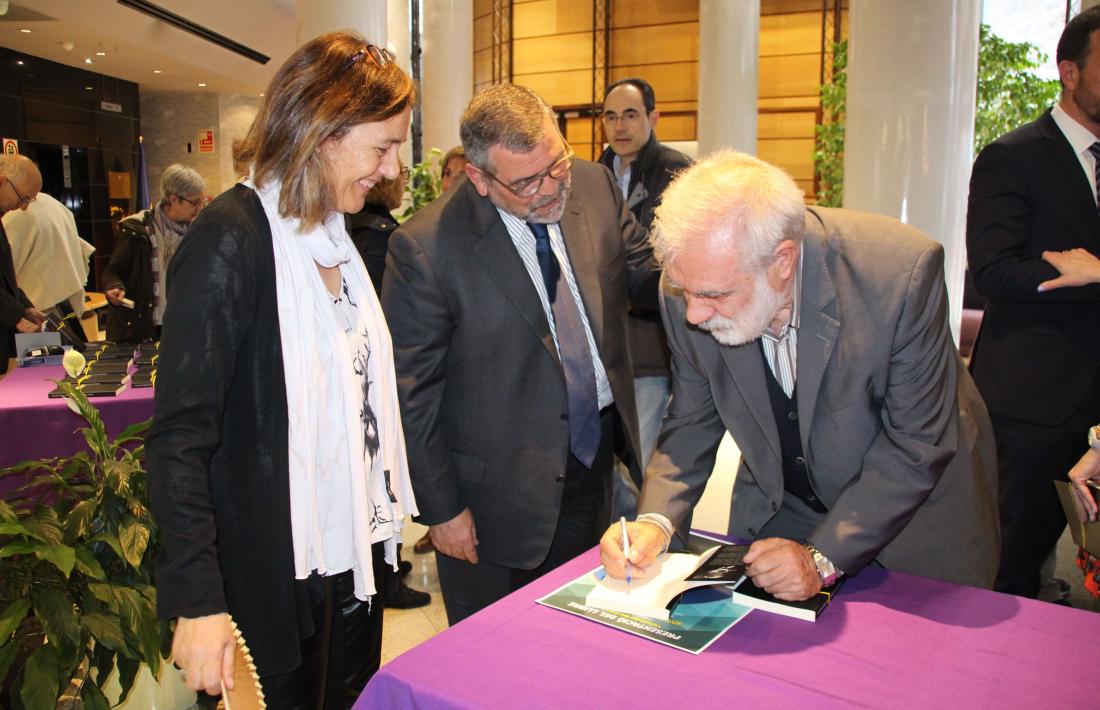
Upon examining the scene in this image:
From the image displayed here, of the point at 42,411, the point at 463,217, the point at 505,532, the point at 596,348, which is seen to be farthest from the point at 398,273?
the point at 42,411

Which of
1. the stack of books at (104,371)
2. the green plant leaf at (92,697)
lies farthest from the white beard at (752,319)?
the stack of books at (104,371)

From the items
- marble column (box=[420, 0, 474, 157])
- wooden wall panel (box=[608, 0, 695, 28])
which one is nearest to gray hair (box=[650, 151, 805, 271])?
marble column (box=[420, 0, 474, 157])

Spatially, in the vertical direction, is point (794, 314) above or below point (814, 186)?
below

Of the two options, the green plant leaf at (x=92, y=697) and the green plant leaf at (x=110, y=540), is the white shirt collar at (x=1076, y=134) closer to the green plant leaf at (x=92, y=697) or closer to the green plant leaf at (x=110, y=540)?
the green plant leaf at (x=110, y=540)

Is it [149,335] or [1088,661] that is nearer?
[1088,661]

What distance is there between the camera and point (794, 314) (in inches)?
70.5

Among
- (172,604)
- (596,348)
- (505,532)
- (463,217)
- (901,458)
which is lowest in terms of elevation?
(505,532)

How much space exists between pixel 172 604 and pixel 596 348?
120cm

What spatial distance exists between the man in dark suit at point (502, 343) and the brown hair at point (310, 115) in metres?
0.59

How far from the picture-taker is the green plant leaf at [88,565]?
209 cm

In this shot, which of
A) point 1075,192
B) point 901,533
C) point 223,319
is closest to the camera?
point 223,319

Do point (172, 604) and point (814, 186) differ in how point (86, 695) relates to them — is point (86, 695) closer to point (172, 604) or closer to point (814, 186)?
point (172, 604)

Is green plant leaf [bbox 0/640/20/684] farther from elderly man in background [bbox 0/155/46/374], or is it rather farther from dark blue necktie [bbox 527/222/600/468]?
elderly man in background [bbox 0/155/46/374]

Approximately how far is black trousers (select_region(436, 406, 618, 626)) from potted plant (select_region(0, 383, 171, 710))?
2.40 feet
